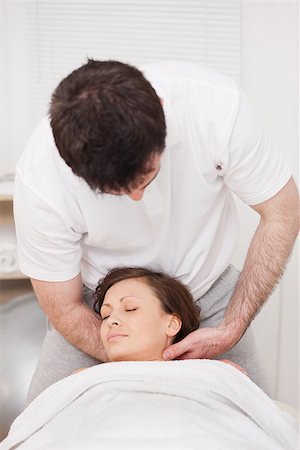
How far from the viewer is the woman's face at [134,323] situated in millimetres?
1858

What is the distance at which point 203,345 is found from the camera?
193 cm

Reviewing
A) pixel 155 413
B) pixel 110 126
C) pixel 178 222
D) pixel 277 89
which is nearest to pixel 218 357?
pixel 178 222

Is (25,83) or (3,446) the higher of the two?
(25,83)

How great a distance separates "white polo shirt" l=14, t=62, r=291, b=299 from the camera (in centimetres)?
177

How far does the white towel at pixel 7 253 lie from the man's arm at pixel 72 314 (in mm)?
917

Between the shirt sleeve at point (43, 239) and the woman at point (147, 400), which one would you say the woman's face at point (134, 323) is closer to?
the woman at point (147, 400)

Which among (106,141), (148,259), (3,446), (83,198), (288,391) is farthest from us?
(288,391)

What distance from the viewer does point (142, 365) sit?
1725mm

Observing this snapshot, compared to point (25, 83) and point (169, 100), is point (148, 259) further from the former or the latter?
point (25, 83)

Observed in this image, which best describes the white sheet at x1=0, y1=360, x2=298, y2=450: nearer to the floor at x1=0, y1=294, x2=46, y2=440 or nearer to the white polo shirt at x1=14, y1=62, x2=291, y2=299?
the white polo shirt at x1=14, y1=62, x2=291, y2=299

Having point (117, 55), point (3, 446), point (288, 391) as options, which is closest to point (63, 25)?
point (117, 55)

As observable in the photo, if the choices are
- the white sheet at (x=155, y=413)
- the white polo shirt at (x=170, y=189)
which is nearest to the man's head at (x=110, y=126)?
the white polo shirt at (x=170, y=189)

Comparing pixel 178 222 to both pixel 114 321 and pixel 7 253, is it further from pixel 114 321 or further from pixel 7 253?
pixel 7 253

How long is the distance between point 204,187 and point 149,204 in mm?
134
